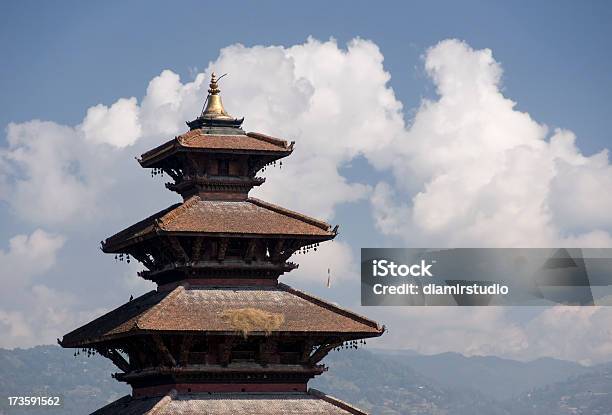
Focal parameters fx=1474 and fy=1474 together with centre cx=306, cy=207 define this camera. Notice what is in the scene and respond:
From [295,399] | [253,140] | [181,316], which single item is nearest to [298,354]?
[295,399]

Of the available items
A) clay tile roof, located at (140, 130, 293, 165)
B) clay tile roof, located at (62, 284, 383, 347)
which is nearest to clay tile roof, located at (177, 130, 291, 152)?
clay tile roof, located at (140, 130, 293, 165)

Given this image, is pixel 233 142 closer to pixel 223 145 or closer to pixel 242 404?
pixel 223 145

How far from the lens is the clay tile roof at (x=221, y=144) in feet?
220

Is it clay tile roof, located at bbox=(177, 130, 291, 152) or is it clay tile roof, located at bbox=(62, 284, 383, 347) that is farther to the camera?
clay tile roof, located at bbox=(177, 130, 291, 152)

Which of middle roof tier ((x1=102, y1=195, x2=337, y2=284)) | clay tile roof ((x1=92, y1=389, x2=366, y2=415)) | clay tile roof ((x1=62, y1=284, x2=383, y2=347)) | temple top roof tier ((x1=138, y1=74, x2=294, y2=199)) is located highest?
temple top roof tier ((x1=138, y1=74, x2=294, y2=199))

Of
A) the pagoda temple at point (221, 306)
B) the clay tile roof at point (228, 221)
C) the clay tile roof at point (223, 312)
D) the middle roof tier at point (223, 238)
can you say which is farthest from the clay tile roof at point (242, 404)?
the clay tile roof at point (228, 221)

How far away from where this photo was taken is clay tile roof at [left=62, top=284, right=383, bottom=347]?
2453 inches

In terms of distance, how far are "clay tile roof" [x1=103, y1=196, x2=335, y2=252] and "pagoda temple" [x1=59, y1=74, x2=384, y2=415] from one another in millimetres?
74

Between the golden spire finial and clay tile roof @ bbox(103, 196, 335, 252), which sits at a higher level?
the golden spire finial

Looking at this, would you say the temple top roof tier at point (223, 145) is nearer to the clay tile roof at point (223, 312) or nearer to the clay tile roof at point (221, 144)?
the clay tile roof at point (221, 144)

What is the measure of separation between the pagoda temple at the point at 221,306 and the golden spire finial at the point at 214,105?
0.31ft

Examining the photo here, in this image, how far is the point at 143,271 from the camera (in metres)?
69.4

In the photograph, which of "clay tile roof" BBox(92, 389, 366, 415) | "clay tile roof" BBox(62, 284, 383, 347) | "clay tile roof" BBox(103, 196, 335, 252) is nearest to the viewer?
"clay tile roof" BBox(92, 389, 366, 415)

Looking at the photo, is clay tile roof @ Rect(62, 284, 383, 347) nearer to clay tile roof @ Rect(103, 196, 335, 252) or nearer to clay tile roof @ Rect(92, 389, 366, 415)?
clay tile roof @ Rect(103, 196, 335, 252)
